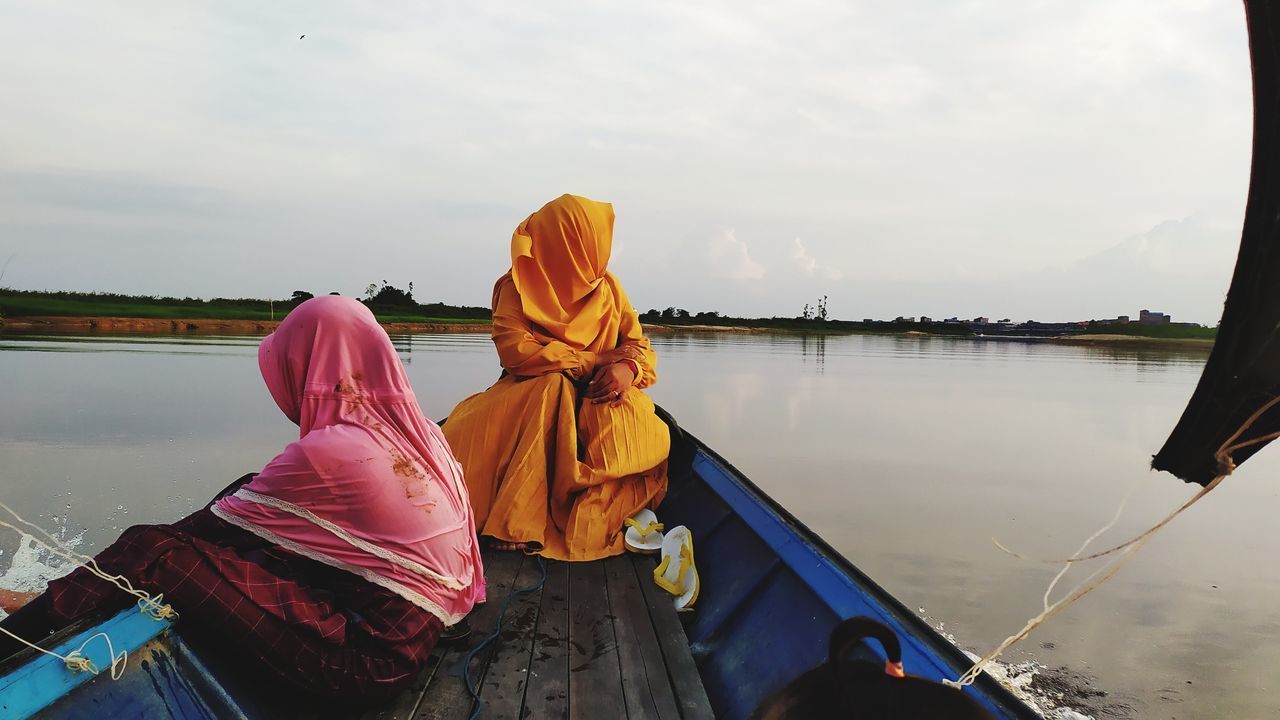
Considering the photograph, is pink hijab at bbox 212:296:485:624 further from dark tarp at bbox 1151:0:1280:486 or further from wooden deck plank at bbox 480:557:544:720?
dark tarp at bbox 1151:0:1280:486

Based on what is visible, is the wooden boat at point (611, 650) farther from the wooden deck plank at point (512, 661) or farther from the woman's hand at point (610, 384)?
the woman's hand at point (610, 384)

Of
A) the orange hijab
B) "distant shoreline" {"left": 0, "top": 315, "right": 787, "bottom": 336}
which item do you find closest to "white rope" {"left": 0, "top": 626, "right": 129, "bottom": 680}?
the orange hijab

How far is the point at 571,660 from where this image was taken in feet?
7.09

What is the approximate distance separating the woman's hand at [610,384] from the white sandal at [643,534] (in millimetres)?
567

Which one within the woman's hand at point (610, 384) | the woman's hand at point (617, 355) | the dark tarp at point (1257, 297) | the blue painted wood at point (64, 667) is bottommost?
the blue painted wood at point (64, 667)

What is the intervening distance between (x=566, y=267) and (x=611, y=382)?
71cm

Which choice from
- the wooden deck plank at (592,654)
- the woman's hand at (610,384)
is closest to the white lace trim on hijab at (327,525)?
the wooden deck plank at (592,654)

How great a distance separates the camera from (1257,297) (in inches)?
44.5

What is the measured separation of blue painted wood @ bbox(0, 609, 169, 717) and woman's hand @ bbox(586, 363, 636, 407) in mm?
2223

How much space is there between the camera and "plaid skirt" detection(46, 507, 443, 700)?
143 cm

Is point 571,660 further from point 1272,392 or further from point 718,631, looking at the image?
point 1272,392

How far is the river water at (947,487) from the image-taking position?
3.86 m

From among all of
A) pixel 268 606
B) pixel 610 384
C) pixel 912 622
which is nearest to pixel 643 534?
pixel 610 384

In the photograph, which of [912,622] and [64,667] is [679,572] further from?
[64,667]
